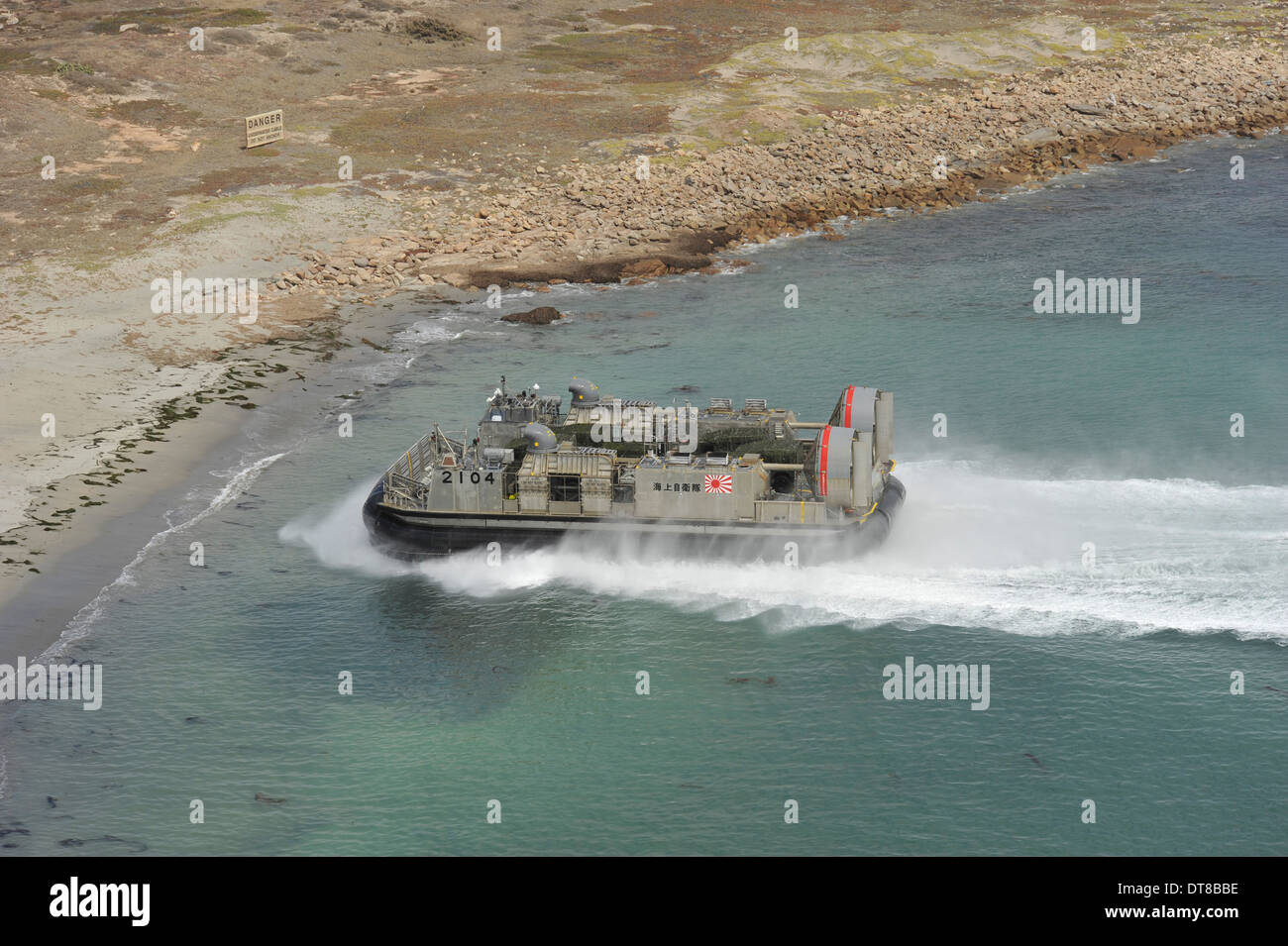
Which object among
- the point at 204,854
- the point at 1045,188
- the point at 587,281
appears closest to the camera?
the point at 204,854

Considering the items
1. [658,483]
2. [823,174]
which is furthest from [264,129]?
[658,483]

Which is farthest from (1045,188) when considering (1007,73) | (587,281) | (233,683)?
(233,683)

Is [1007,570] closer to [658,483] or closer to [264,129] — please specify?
[658,483]

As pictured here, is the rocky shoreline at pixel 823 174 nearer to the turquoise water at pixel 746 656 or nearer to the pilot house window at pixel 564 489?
the turquoise water at pixel 746 656

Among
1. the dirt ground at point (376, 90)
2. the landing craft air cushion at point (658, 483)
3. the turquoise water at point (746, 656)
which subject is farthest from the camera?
the dirt ground at point (376, 90)

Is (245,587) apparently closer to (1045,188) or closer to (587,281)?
(587,281)

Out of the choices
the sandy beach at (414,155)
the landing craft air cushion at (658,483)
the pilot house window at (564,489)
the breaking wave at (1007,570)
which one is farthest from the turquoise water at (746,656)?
the sandy beach at (414,155)
